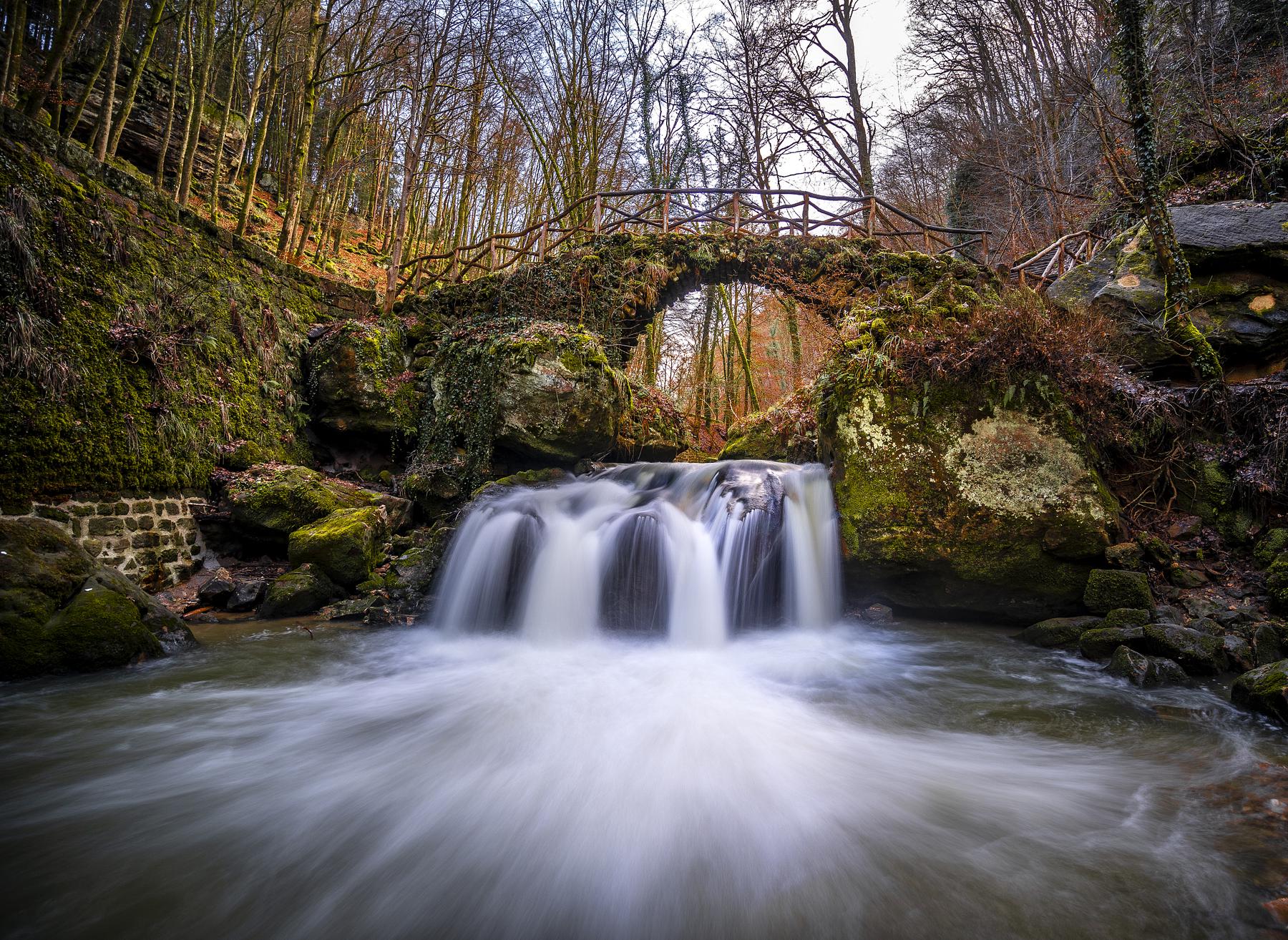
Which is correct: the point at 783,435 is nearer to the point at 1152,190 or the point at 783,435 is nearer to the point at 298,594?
the point at 1152,190

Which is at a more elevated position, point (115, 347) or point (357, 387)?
point (357, 387)

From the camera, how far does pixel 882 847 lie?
206 cm

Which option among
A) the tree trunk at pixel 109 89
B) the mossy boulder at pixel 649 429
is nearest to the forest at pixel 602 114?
the tree trunk at pixel 109 89

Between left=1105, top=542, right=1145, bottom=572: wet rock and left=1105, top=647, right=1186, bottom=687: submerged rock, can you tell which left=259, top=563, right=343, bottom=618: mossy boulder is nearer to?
left=1105, top=647, right=1186, bottom=687: submerged rock

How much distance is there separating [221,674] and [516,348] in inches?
218

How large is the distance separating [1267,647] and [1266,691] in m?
1.05

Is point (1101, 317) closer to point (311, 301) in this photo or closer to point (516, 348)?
point (516, 348)

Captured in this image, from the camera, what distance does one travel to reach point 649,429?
388 inches

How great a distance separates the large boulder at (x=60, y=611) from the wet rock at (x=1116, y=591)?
790cm

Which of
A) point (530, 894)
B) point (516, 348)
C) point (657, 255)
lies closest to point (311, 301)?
point (516, 348)

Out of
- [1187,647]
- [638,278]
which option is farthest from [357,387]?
[1187,647]

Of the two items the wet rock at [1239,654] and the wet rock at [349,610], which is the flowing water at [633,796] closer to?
the wet rock at [349,610]

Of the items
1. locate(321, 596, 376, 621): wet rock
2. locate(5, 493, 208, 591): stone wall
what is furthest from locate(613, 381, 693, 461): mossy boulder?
locate(5, 493, 208, 591): stone wall

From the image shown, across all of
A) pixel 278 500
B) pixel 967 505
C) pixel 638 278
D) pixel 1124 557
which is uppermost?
pixel 638 278
